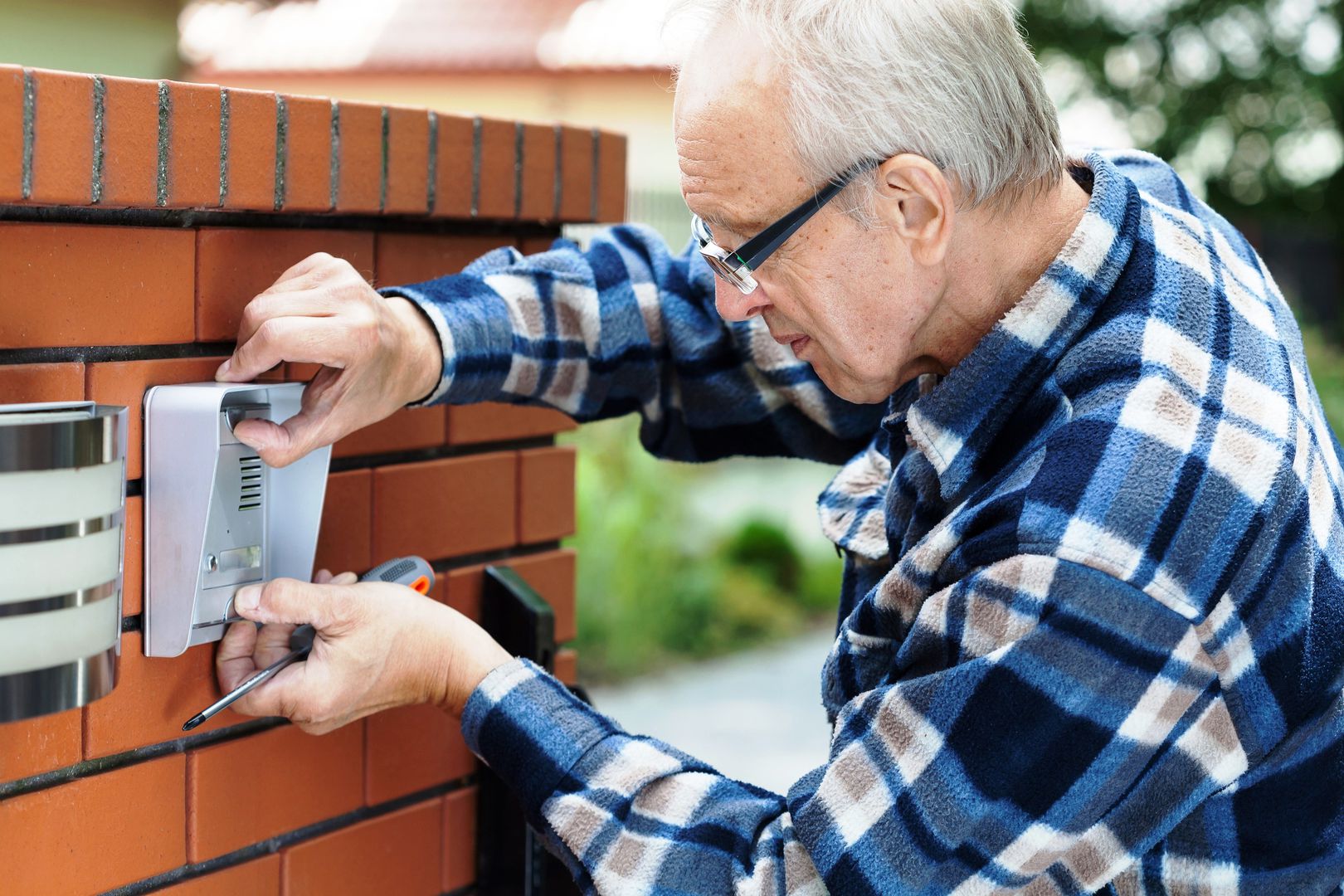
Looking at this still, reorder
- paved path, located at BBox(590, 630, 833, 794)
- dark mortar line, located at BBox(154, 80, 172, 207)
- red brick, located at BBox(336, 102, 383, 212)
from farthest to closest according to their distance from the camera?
paved path, located at BBox(590, 630, 833, 794) → red brick, located at BBox(336, 102, 383, 212) → dark mortar line, located at BBox(154, 80, 172, 207)

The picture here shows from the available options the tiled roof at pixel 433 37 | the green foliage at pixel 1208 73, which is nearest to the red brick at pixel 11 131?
the tiled roof at pixel 433 37

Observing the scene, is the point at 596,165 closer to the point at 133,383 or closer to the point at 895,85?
the point at 895,85

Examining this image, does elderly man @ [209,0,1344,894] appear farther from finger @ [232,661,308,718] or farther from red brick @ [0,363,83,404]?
red brick @ [0,363,83,404]

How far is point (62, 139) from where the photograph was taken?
3.83ft

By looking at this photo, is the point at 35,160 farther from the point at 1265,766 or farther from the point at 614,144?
the point at 1265,766

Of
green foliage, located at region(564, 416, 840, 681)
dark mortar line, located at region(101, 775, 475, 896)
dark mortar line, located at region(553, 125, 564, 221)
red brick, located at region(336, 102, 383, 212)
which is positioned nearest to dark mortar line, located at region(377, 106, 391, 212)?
red brick, located at region(336, 102, 383, 212)

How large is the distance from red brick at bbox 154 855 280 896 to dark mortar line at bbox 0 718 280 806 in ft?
0.47

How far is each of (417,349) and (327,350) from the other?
18 centimetres

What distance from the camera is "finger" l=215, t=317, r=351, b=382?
132cm

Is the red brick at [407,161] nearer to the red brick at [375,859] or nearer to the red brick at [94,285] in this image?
the red brick at [94,285]

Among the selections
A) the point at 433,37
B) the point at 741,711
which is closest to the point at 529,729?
the point at 741,711

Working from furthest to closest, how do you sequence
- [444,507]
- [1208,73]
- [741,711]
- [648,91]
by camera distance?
[1208,73]
[648,91]
[741,711]
[444,507]

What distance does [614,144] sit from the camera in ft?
6.34

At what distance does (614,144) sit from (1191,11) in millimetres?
12217
